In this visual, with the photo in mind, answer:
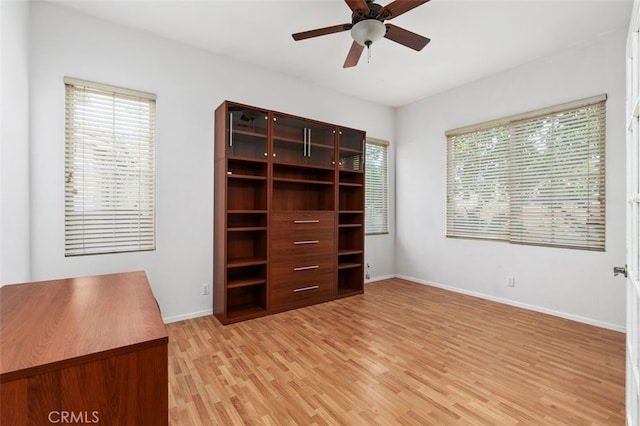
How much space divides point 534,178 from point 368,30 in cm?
270

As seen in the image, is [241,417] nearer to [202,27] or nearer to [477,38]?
[202,27]

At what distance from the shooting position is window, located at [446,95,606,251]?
10.1 ft

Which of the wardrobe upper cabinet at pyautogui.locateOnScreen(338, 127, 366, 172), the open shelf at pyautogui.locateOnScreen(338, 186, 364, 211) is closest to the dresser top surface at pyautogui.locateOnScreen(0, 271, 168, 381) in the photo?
the wardrobe upper cabinet at pyautogui.locateOnScreen(338, 127, 366, 172)

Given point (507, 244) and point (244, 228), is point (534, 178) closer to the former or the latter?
point (507, 244)

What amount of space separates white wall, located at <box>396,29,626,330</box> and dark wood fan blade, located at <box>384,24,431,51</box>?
2.02 m

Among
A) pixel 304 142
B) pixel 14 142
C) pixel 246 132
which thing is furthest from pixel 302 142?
pixel 14 142

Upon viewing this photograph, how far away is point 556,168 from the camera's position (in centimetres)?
328

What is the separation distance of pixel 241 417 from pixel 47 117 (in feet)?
9.45

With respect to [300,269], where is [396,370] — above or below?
below

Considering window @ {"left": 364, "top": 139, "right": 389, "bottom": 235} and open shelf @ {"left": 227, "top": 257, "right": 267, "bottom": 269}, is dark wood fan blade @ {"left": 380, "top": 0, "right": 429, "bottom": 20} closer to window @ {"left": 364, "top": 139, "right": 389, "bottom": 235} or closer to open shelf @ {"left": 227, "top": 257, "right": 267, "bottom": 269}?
open shelf @ {"left": 227, "top": 257, "right": 267, "bottom": 269}

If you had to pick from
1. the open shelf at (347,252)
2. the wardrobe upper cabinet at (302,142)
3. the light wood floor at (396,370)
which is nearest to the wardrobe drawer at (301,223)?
the open shelf at (347,252)

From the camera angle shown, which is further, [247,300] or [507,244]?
[507,244]

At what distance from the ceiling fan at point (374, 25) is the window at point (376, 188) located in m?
2.46

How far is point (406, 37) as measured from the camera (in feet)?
7.89
